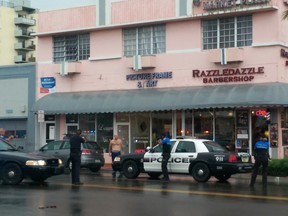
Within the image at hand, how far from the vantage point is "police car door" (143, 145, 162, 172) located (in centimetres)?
2045

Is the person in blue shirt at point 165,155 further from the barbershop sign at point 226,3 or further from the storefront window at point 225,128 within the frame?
the barbershop sign at point 226,3

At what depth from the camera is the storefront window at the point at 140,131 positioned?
29.6 m

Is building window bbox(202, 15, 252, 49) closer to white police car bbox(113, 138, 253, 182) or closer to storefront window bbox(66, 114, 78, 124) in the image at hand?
white police car bbox(113, 138, 253, 182)

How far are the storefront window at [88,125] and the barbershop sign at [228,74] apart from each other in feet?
22.0

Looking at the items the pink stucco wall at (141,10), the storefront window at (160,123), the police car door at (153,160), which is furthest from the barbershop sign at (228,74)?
the police car door at (153,160)

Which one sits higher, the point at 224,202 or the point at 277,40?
the point at 277,40

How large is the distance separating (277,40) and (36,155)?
42.6 ft

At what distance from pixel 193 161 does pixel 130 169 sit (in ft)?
8.85

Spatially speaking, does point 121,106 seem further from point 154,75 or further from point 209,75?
point 209,75

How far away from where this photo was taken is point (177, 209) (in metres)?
12.1

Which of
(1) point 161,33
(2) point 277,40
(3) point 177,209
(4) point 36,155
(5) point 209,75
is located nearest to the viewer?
(3) point 177,209

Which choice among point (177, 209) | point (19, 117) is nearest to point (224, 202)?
point (177, 209)

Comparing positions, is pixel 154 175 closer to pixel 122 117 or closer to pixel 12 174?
pixel 12 174

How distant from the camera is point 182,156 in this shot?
2003cm
